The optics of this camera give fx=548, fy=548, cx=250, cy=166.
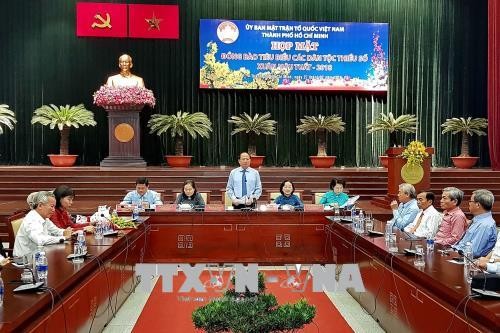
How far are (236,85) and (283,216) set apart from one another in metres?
7.22

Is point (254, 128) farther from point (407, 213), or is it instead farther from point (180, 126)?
point (407, 213)

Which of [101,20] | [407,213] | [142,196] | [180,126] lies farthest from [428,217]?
[101,20]

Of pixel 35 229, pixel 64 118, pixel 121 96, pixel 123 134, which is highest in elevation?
pixel 121 96

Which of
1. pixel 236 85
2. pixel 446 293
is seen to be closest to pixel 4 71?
pixel 236 85

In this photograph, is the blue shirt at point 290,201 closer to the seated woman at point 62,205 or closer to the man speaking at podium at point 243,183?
the man speaking at podium at point 243,183

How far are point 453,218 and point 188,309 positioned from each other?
2.38 meters

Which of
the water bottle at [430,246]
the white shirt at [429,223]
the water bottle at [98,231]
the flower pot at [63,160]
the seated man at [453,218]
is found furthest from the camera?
the flower pot at [63,160]

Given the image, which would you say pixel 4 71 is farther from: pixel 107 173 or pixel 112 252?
pixel 112 252

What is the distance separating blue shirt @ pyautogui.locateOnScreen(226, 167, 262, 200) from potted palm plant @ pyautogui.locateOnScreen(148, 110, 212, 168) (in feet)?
16.3

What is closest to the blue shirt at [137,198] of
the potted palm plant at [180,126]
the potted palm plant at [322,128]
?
the potted palm plant at [180,126]

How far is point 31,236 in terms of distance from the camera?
4.23m

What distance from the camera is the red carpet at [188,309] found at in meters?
4.21

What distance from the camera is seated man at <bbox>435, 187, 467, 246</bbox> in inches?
183

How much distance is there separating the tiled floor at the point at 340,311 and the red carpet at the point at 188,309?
0.05 m
